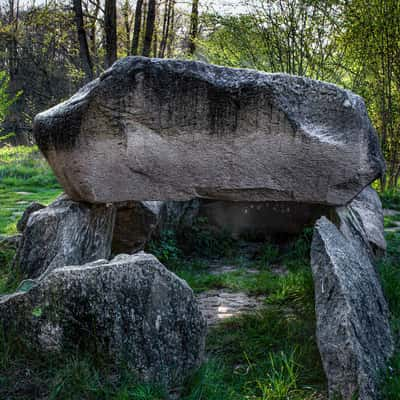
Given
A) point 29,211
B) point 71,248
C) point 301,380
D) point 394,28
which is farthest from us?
point 394,28

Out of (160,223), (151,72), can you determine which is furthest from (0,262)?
(151,72)

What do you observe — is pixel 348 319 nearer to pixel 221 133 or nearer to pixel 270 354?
pixel 270 354

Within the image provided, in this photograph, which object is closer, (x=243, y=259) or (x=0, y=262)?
(x=0, y=262)

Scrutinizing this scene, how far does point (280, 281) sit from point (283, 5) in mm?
5789

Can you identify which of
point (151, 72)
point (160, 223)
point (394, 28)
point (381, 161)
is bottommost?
point (160, 223)

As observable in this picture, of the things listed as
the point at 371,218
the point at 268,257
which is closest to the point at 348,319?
the point at 371,218

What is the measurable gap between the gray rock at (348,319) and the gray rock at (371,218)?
650 millimetres

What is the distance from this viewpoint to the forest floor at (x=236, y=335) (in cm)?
206

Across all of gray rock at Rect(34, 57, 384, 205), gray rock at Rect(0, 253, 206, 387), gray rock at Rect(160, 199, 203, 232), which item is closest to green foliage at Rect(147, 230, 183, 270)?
gray rock at Rect(160, 199, 203, 232)

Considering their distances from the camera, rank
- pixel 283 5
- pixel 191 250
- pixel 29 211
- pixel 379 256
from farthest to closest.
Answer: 1. pixel 283 5
2. pixel 191 250
3. pixel 29 211
4. pixel 379 256

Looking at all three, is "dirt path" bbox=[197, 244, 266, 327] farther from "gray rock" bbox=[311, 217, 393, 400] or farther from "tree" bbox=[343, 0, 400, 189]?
"tree" bbox=[343, 0, 400, 189]

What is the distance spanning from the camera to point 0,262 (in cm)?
416

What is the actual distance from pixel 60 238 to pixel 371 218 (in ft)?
7.46

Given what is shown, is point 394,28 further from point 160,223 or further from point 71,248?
point 71,248
